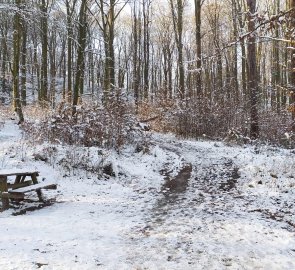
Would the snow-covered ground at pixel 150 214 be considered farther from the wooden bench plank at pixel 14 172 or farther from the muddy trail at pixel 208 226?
the wooden bench plank at pixel 14 172

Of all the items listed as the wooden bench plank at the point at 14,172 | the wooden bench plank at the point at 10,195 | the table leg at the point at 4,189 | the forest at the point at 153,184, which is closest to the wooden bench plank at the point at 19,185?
the forest at the point at 153,184

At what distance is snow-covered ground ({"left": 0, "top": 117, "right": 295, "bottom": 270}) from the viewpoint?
4663 millimetres

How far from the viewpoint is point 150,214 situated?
6.78 meters

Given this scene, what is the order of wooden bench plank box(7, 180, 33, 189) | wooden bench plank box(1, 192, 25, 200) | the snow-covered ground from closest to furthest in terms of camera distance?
the snow-covered ground → wooden bench plank box(1, 192, 25, 200) → wooden bench plank box(7, 180, 33, 189)

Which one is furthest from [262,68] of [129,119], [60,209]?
[60,209]

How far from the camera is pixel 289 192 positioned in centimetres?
792

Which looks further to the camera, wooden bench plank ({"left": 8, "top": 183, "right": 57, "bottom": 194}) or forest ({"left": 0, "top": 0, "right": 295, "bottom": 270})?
wooden bench plank ({"left": 8, "top": 183, "right": 57, "bottom": 194})

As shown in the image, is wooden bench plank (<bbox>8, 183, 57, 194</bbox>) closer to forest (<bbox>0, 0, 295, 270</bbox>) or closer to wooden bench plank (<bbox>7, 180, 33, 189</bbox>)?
forest (<bbox>0, 0, 295, 270</bbox>)

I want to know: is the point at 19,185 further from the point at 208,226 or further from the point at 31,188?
the point at 208,226

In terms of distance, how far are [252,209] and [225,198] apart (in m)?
0.99

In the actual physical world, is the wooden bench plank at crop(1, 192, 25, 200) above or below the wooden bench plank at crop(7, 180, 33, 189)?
below

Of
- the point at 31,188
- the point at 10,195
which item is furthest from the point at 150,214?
the point at 10,195

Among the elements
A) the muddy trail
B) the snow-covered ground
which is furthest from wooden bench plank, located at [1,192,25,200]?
the muddy trail

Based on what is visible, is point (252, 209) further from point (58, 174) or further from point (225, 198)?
point (58, 174)
